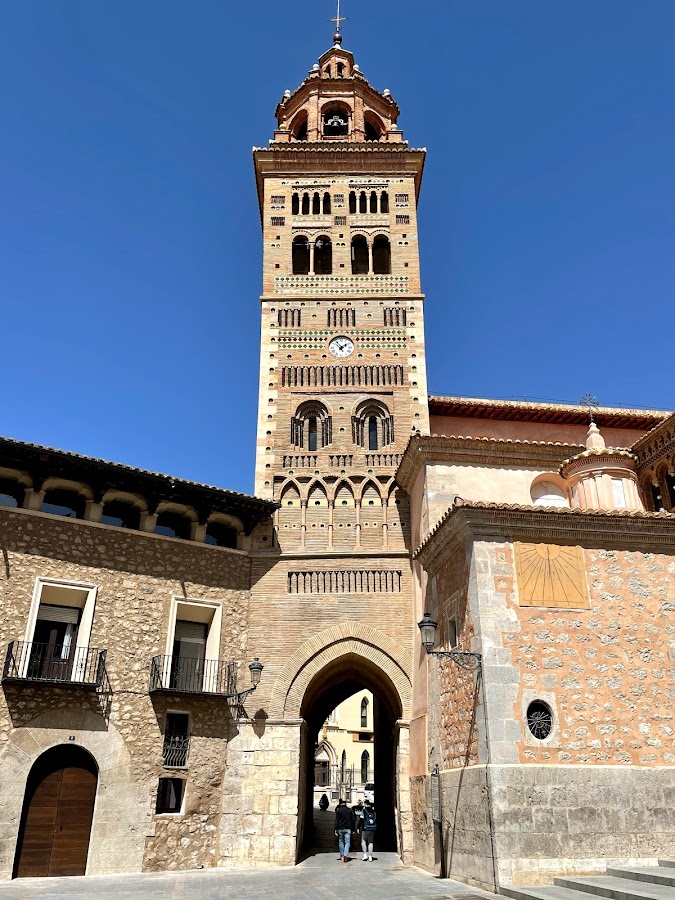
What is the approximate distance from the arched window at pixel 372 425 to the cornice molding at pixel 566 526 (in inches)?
275

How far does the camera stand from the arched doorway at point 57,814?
42.9ft

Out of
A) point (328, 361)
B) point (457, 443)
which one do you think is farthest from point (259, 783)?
point (328, 361)

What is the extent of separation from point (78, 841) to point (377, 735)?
11.9 m

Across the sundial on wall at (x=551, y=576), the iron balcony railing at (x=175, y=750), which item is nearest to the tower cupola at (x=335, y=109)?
the sundial on wall at (x=551, y=576)

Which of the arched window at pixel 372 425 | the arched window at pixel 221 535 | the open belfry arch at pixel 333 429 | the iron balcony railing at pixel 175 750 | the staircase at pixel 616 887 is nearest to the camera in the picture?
the staircase at pixel 616 887

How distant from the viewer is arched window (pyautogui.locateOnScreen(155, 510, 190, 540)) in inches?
648

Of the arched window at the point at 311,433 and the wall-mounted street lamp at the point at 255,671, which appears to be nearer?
the wall-mounted street lamp at the point at 255,671

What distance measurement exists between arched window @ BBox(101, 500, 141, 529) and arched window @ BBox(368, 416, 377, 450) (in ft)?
20.7

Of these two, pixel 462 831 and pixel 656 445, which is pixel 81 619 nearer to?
pixel 462 831

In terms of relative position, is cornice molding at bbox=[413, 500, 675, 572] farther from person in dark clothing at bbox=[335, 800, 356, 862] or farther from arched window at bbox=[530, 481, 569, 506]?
person in dark clothing at bbox=[335, 800, 356, 862]

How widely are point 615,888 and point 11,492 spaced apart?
12.6 meters

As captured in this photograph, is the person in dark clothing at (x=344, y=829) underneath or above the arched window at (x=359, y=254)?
underneath

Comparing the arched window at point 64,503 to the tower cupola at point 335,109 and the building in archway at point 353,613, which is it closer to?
the building in archway at point 353,613

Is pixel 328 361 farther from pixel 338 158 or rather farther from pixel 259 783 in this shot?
pixel 259 783
